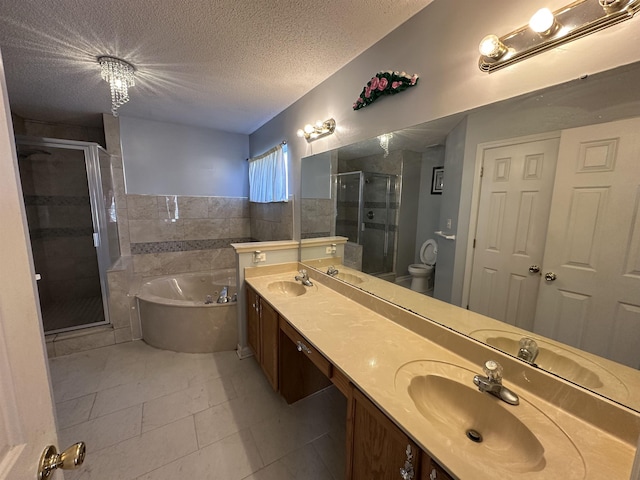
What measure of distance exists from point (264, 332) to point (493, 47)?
2.07 meters

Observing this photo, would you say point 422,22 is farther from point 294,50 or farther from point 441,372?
point 441,372

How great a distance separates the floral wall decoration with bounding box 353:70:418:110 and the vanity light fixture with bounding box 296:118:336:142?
0.35m

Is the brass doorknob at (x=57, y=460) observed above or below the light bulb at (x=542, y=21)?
below

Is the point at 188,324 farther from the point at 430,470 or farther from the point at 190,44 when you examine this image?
the point at 430,470

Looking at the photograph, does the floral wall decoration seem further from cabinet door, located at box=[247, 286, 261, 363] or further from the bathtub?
the bathtub

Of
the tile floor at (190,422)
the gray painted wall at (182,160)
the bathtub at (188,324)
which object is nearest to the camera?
the tile floor at (190,422)

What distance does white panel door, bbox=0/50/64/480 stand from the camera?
434 mm

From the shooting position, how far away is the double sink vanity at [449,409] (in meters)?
0.73

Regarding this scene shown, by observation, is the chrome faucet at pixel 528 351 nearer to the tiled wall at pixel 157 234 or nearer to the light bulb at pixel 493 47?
the light bulb at pixel 493 47

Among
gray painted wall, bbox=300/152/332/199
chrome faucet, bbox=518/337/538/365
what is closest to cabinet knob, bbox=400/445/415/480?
chrome faucet, bbox=518/337/538/365

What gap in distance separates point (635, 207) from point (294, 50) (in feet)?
6.10

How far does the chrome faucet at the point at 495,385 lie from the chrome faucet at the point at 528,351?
137mm

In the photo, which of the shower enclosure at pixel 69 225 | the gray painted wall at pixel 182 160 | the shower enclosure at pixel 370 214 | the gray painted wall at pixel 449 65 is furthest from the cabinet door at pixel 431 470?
the gray painted wall at pixel 182 160

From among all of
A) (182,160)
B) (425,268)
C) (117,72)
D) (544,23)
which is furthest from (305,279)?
(182,160)
